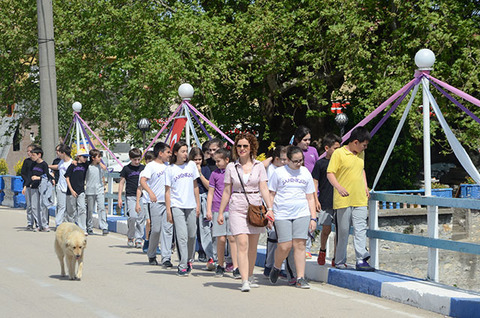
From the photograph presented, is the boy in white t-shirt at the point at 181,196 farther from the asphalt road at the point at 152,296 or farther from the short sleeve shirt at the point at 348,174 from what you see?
the short sleeve shirt at the point at 348,174

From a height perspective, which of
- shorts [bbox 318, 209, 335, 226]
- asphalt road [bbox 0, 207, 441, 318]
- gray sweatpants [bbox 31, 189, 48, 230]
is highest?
shorts [bbox 318, 209, 335, 226]

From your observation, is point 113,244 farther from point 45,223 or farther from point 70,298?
point 70,298

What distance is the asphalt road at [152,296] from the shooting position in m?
8.27

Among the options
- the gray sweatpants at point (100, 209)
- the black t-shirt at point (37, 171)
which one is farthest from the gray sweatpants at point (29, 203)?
the gray sweatpants at point (100, 209)

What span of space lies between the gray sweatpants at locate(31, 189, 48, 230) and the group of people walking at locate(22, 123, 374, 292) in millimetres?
4832

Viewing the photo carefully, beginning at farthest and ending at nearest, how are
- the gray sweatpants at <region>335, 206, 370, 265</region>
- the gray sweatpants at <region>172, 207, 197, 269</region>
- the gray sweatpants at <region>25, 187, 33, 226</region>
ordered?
the gray sweatpants at <region>25, 187, 33, 226</region>, the gray sweatpants at <region>172, 207, 197, 269</region>, the gray sweatpants at <region>335, 206, 370, 265</region>

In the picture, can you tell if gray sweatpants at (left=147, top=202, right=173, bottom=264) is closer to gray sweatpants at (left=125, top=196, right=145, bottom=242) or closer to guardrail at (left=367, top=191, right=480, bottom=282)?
gray sweatpants at (left=125, top=196, right=145, bottom=242)

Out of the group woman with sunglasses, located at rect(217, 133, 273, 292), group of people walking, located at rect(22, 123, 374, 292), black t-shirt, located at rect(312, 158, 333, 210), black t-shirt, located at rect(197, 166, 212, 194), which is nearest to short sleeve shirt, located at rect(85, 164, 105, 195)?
group of people walking, located at rect(22, 123, 374, 292)

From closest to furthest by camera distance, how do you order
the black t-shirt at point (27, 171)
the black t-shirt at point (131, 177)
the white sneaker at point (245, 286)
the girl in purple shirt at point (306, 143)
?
1. the white sneaker at point (245, 286)
2. the girl in purple shirt at point (306, 143)
3. the black t-shirt at point (131, 177)
4. the black t-shirt at point (27, 171)

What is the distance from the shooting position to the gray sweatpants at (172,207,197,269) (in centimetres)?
1107

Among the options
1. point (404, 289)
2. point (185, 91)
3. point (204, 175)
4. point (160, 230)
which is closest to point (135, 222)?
point (160, 230)

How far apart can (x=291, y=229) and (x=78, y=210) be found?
8069 millimetres

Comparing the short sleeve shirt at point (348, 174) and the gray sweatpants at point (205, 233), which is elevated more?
the short sleeve shirt at point (348, 174)

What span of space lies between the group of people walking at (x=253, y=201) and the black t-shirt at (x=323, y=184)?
0.04 feet
